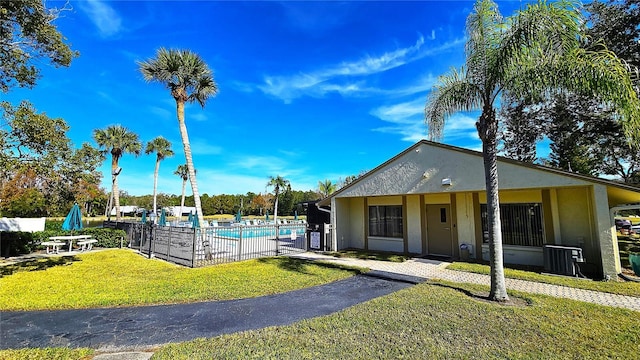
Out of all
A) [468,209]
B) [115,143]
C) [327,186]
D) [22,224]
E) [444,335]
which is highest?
[115,143]

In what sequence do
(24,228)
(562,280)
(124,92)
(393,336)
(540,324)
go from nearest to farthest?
1. (393,336)
2. (540,324)
3. (562,280)
4. (124,92)
5. (24,228)

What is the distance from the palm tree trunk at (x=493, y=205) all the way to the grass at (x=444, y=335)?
52cm

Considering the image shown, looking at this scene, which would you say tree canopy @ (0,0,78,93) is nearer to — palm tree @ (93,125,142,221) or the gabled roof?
the gabled roof

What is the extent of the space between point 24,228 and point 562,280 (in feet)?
91.6

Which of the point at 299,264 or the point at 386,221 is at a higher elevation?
the point at 386,221

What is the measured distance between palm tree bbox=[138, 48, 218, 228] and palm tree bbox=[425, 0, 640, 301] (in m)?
11.2

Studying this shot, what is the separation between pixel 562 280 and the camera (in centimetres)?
794

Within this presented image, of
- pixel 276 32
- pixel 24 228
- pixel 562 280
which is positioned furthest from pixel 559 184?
pixel 24 228

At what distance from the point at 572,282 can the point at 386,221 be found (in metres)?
7.45

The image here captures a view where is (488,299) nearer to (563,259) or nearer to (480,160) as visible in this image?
(563,259)

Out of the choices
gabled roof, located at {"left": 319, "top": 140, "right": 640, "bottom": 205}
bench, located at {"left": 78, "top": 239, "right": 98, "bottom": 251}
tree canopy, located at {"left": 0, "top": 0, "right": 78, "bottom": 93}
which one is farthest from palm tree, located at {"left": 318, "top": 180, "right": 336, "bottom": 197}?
tree canopy, located at {"left": 0, "top": 0, "right": 78, "bottom": 93}

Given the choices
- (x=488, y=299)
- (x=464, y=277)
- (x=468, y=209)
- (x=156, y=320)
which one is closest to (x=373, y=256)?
(x=464, y=277)

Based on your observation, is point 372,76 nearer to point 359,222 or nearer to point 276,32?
point 276,32

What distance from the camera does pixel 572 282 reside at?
7723 mm
